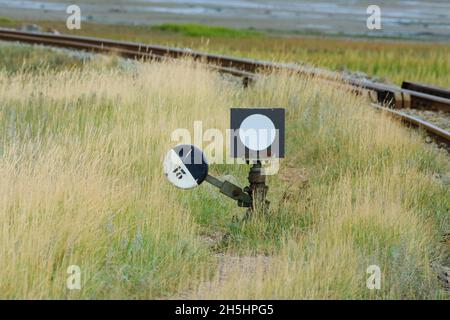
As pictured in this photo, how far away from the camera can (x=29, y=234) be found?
520 centimetres

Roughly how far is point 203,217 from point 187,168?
3.05 ft

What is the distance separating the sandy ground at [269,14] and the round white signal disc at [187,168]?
4514cm

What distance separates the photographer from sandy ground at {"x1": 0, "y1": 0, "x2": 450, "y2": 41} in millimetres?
58438

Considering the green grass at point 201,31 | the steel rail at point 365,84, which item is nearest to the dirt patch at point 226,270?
the steel rail at point 365,84

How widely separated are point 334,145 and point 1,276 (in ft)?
15.5

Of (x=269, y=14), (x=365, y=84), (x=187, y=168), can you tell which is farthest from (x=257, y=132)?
(x=269, y=14)

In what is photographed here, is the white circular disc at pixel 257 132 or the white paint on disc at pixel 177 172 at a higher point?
the white circular disc at pixel 257 132

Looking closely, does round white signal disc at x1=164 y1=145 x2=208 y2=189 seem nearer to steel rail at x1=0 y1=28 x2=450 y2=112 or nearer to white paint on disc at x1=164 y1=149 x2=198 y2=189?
white paint on disc at x1=164 y1=149 x2=198 y2=189

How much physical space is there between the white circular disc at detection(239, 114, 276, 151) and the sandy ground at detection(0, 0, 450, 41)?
44849 mm

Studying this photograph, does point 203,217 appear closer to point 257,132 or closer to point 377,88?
point 257,132

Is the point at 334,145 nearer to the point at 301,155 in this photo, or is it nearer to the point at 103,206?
the point at 301,155

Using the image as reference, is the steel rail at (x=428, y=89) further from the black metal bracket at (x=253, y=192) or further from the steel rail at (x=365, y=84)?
the black metal bracket at (x=253, y=192)

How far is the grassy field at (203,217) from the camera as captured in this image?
507cm
